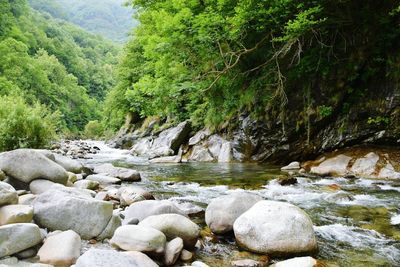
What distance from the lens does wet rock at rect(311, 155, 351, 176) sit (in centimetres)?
1035

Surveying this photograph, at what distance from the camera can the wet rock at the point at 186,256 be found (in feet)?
13.4

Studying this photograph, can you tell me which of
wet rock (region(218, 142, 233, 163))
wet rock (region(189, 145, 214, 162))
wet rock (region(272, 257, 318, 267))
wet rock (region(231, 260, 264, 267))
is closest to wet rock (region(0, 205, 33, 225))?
wet rock (region(231, 260, 264, 267))

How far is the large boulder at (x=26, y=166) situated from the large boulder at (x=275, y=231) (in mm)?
3690

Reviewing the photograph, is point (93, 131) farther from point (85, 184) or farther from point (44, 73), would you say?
point (85, 184)

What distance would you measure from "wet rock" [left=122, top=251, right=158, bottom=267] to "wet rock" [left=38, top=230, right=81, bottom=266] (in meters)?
0.55

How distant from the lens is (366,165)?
1002cm

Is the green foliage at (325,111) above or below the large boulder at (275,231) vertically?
above

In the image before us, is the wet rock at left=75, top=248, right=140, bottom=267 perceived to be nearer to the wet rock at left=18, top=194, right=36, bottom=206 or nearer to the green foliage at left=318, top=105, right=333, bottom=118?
the wet rock at left=18, top=194, right=36, bottom=206

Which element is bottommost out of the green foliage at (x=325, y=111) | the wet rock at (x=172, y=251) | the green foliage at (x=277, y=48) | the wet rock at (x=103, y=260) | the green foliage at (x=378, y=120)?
the wet rock at (x=172, y=251)

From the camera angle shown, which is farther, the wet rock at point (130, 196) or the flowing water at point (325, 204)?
the wet rock at point (130, 196)

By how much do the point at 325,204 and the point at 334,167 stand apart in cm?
435

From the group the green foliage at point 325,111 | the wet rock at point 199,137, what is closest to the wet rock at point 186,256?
the green foliage at point 325,111

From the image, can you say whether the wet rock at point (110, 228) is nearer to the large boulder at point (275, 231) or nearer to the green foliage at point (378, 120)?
the large boulder at point (275, 231)

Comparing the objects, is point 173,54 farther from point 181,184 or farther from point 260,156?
point 181,184
